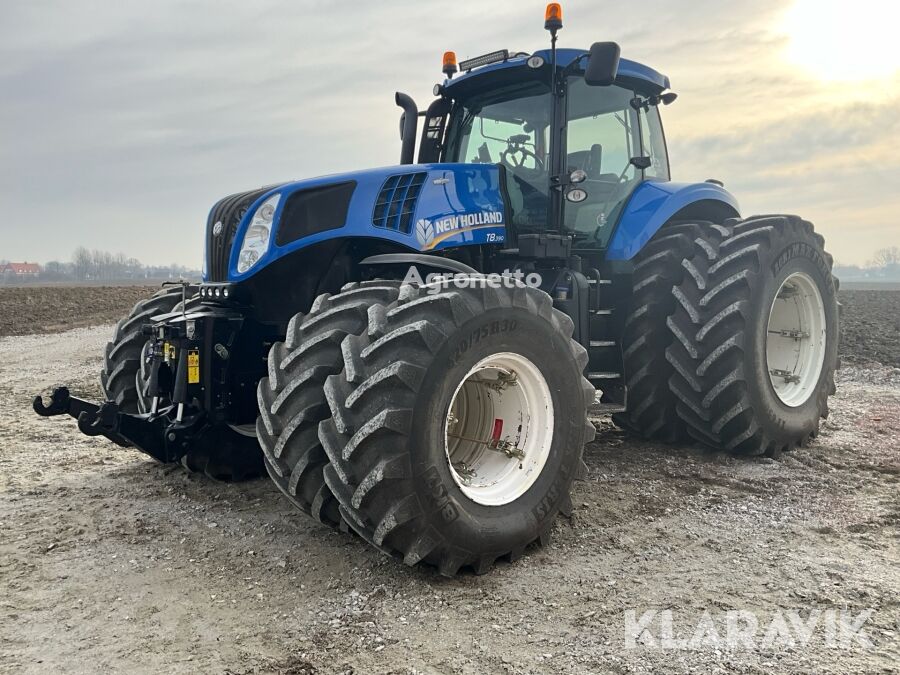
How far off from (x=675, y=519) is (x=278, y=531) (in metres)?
2.16

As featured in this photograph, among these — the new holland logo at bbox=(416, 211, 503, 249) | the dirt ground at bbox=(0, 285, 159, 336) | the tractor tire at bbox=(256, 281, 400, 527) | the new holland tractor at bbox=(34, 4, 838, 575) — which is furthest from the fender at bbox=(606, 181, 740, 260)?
the dirt ground at bbox=(0, 285, 159, 336)

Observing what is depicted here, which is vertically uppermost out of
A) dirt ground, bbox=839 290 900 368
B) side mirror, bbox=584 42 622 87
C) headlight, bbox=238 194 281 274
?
side mirror, bbox=584 42 622 87

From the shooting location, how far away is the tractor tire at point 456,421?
10.1ft

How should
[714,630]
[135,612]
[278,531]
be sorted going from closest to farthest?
[714,630], [135,612], [278,531]

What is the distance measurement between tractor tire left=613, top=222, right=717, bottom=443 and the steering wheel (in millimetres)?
1143

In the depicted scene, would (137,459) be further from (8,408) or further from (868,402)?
Answer: (868,402)

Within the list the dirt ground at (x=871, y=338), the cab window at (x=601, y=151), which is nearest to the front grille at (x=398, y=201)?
the cab window at (x=601, y=151)

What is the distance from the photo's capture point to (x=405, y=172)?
432cm

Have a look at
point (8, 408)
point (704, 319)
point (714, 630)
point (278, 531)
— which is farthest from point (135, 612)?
point (8, 408)

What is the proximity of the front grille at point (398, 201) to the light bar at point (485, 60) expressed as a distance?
4.09 feet

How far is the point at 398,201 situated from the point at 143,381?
1.92m

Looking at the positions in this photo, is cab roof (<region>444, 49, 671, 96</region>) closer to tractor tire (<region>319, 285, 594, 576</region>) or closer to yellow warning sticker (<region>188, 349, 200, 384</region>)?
tractor tire (<region>319, 285, 594, 576</region>)

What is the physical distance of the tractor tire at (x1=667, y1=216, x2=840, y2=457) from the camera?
5043mm

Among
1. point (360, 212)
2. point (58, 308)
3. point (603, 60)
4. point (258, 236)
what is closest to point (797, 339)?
point (603, 60)
